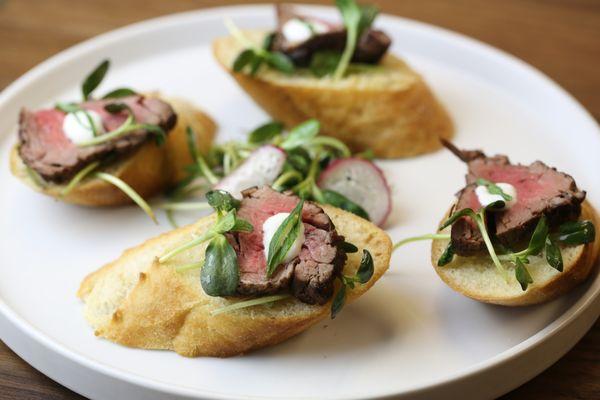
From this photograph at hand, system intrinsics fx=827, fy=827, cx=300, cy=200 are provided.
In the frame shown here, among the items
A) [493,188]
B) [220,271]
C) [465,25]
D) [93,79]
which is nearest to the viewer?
[220,271]

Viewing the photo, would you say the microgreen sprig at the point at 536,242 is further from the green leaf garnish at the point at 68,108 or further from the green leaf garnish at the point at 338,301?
the green leaf garnish at the point at 68,108

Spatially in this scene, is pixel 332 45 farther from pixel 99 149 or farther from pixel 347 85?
pixel 99 149

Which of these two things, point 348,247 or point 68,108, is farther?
point 68,108

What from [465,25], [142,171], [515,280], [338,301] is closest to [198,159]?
[142,171]

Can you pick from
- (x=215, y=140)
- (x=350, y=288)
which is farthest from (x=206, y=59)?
(x=350, y=288)

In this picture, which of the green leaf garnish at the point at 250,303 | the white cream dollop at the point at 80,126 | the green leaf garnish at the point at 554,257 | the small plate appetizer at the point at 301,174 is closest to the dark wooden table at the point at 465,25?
the white cream dollop at the point at 80,126

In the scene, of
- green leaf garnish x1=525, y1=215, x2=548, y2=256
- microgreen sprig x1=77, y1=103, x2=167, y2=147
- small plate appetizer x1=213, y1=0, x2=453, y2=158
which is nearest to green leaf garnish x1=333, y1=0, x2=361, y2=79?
small plate appetizer x1=213, y1=0, x2=453, y2=158

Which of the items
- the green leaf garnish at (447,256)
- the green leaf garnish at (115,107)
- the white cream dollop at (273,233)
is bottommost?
the green leaf garnish at (447,256)

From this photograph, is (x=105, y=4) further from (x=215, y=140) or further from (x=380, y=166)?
(x=380, y=166)
